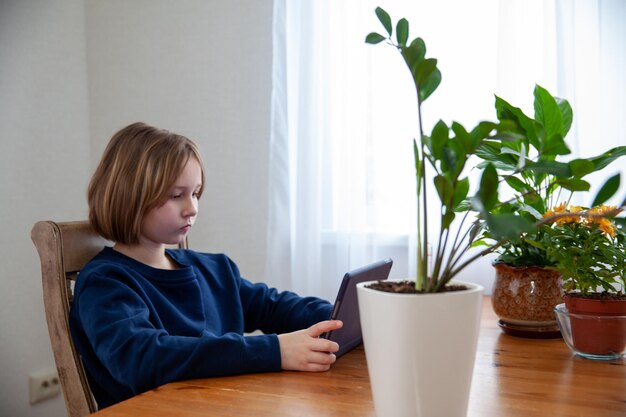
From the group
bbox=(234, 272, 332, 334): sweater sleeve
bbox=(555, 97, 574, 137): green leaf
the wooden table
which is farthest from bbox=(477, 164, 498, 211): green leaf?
bbox=(234, 272, 332, 334): sweater sleeve

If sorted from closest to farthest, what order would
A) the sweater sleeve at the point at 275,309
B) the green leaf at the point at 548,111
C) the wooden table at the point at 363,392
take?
the wooden table at the point at 363,392
the green leaf at the point at 548,111
the sweater sleeve at the point at 275,309

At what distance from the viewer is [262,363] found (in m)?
1.00

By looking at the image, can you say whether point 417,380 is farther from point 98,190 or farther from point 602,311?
point 98,190

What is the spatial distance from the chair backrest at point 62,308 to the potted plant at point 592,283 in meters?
0.85

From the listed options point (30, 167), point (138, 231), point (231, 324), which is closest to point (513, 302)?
point (231, 324)

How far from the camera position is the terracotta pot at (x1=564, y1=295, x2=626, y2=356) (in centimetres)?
106

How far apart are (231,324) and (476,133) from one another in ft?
3.22

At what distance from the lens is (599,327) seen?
3.48ft

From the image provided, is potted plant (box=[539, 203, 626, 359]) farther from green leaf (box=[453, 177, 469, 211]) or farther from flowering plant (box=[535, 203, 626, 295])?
green leaf (box=[453, 177, 469, 211])

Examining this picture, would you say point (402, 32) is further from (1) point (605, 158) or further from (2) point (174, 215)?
(2) point (174, 215)

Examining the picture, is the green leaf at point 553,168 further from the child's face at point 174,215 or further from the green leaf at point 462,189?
the child's face at point 174,215

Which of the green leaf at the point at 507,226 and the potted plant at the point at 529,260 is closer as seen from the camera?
the green leaf at the point at 507,226

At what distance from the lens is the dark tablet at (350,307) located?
40.4 inches

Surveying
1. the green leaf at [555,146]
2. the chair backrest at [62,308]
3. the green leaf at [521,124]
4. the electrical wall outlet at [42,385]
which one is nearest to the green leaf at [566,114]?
the green leaf at [521,124]
